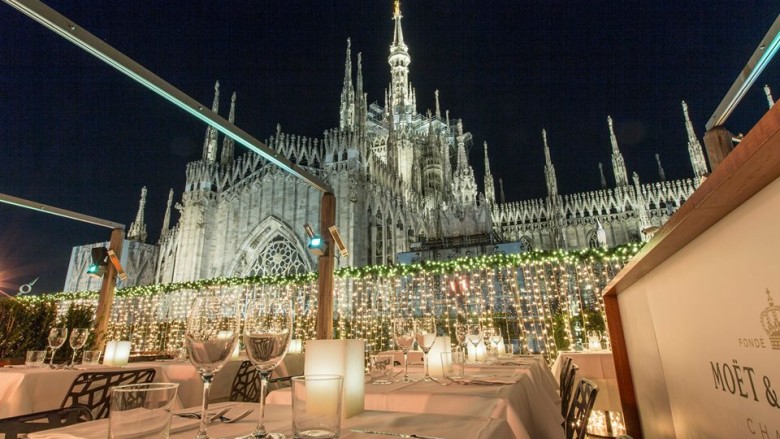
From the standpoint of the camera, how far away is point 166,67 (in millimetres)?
15867

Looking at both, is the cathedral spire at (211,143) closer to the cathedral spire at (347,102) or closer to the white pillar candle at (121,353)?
the cathedral spire at (347,102)

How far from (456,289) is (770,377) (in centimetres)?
786

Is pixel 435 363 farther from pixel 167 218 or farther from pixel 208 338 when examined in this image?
pixel 167 218

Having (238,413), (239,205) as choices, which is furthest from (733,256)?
(239,205)

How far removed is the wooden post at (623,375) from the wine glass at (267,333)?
263 cm

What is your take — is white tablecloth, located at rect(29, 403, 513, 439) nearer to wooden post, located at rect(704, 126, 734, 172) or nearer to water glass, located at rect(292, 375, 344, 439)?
water glass, located at rect(292, 375, 344, 439)

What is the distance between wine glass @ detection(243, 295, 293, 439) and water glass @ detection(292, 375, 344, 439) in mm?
164

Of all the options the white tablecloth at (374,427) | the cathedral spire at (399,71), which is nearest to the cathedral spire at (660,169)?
the cathedral spire at (399,71)

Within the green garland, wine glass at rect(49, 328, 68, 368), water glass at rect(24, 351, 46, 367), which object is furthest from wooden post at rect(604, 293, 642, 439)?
the green garland

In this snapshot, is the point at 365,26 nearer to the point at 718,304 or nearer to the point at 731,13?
the point at 731,13

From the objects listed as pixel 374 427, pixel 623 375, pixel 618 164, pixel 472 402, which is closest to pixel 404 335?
pixel 472 402

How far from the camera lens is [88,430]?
83cm

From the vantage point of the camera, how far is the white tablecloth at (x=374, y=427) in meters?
0.77

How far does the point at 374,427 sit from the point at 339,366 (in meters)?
0.22
